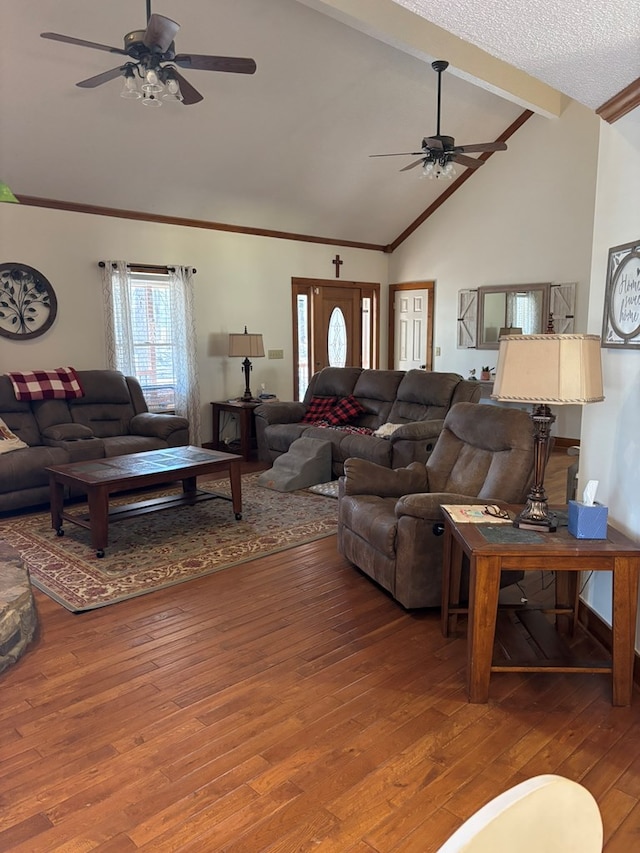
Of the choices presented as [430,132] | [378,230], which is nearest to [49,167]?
[430,132]

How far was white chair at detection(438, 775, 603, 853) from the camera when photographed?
0.62m

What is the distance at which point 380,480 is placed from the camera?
3512mm

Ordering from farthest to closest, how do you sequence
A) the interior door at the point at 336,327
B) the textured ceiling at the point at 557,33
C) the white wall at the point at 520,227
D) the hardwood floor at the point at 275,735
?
the interior door at the point at 336,327 < the white wall at the point at 520,227 < the textured ceiling at the point at 557,33 < the hardwood floor at the point at 275,735

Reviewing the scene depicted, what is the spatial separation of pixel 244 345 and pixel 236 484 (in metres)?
2.61

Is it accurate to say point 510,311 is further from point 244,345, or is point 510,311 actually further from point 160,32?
point 160,32

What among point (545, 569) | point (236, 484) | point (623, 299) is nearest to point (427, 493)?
point (545, 569)

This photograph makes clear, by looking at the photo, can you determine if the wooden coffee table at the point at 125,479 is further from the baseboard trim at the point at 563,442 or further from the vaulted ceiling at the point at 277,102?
the baseboard trim at the point at 563,442

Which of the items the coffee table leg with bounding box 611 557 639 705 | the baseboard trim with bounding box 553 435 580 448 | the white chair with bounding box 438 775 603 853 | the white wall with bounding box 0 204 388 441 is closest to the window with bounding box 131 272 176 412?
the white wall with bounding box 0 204 388 441

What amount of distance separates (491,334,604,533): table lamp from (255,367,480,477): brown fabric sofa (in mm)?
2581

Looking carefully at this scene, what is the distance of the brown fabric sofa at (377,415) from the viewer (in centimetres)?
501

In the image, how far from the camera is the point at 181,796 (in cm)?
183

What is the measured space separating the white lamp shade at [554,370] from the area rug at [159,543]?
6.95 feet

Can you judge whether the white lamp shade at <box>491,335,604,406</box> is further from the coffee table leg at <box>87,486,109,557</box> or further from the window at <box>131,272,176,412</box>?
the window at <box>131,272,176,412</box>

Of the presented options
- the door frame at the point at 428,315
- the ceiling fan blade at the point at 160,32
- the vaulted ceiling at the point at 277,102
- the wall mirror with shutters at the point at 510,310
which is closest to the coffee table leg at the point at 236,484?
the ceiling fan blade at the point at 160,32
